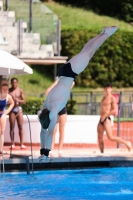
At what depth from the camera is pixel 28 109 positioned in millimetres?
20703

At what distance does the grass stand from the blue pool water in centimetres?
963

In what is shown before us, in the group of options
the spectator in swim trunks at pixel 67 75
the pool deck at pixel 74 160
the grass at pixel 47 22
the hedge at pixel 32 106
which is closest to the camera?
the spectator in swim trunks at pixel 67 75

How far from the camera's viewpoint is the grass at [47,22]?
2494 centimetres

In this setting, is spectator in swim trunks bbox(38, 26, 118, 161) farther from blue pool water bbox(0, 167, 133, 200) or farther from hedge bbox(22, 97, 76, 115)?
hedge bbox(22, 97, 76, 115)

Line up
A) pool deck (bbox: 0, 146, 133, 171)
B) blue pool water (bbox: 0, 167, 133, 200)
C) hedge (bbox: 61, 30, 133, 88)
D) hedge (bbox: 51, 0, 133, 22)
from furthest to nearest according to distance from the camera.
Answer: hedge (bbox: 51, 0, 133, 22) < hedge (bbox: 61, 30, 133, 88) < pool deck (bbox: 0, 146, 133, 171) < blue pool water (bbox: 0, 167, 133, 200)

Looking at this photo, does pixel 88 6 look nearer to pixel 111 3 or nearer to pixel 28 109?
pixel 111 3

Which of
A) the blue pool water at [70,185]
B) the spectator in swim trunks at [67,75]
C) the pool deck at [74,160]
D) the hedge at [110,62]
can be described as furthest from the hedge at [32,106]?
the hedge at [110,62]

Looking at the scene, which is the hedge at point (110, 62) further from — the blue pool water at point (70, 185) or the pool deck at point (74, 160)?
the blue pool water at point (70, 185)

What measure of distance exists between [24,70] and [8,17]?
30.5 feet

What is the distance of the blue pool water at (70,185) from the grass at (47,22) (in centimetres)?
963

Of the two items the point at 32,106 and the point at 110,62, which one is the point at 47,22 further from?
the point at 110,62

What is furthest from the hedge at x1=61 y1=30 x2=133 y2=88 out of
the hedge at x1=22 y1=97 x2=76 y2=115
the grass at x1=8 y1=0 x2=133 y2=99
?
the hedge at x1=22 y1=97 x2=76 y2=115

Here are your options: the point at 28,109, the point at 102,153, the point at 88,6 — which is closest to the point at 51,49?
the point at 28,109

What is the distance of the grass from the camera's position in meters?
24.9
